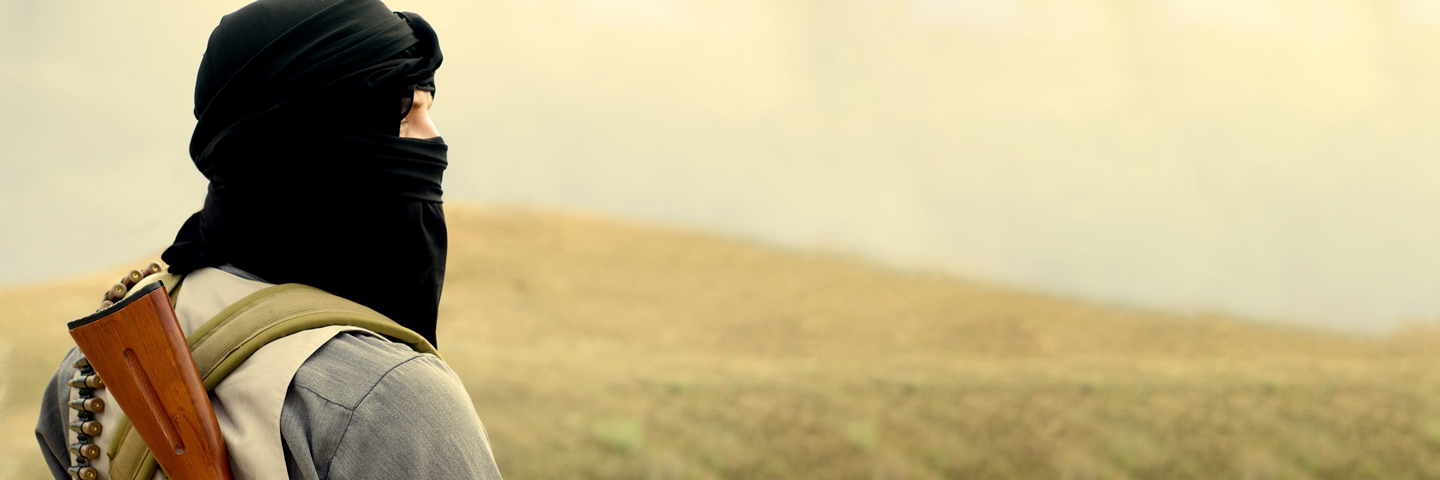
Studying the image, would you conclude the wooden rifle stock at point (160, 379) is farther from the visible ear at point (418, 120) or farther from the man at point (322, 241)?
the visible ear at point (418, 120)

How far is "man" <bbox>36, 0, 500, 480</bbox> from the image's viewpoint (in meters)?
1.15

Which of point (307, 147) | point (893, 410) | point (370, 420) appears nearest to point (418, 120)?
point (307, 147)

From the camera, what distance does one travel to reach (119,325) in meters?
1.18

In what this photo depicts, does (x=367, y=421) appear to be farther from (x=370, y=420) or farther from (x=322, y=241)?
(x=322, y=241)

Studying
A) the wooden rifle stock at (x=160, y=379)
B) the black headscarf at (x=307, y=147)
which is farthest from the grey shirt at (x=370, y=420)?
the black headscarf at (x=307, y=147)

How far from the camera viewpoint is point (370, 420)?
114cm

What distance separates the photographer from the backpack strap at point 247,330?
1178 mm

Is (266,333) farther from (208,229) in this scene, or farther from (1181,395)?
(1181,395)

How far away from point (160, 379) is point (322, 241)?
0.33 meters

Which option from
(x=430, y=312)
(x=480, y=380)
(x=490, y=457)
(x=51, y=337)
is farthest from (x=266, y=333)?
(x=51, y=337)

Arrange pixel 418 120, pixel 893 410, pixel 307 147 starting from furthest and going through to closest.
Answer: pixel 893 410 → pixel 418 120 → pixel 307 147

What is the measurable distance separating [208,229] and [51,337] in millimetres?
9254

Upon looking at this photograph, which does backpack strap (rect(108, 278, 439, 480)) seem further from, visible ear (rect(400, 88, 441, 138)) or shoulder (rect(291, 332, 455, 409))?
visible ear (rect(400, 88, 441, 138))

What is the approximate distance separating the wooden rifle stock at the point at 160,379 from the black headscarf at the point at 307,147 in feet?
0.63
